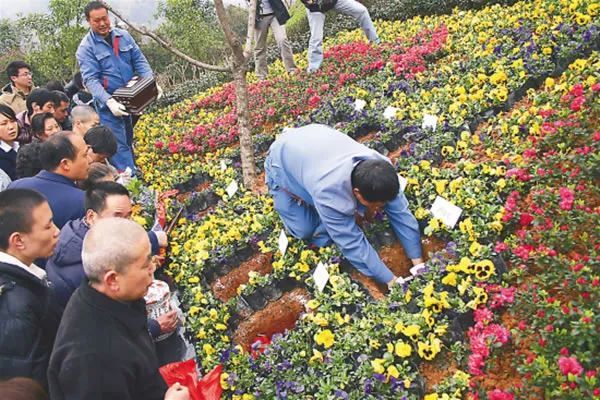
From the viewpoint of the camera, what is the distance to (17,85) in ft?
20.6

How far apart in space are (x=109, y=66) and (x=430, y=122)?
3844mm

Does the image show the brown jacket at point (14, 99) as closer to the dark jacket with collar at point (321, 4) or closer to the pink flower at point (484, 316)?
the dark jacket with collar at point (321, 4)

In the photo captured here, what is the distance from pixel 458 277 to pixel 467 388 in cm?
67

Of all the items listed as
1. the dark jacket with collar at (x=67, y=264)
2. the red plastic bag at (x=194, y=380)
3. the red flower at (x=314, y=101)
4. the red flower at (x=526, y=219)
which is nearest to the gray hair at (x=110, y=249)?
the dark jacket with collar at (x=67, y=264)

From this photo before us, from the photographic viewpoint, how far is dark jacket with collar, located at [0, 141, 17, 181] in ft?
15.6

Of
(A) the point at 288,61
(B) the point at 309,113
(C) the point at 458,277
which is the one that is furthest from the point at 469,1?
(C) the point at 458,277

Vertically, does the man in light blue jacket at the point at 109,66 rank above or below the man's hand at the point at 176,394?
above

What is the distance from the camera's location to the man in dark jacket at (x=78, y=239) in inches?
115

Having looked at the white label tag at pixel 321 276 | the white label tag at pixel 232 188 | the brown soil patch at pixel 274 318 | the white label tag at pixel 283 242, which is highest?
the white label tag at pixel 321 276

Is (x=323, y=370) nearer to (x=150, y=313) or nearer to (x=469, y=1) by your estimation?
(x=150, y=313)

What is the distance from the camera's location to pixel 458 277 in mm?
2805

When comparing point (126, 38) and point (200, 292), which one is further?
point (126, 38)

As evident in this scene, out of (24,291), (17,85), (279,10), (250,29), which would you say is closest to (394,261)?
(24,291)

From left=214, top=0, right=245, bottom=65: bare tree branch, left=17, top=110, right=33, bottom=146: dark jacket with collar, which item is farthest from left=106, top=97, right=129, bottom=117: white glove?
left=214, top=0, right=245, bottom=65: bare tree branch
